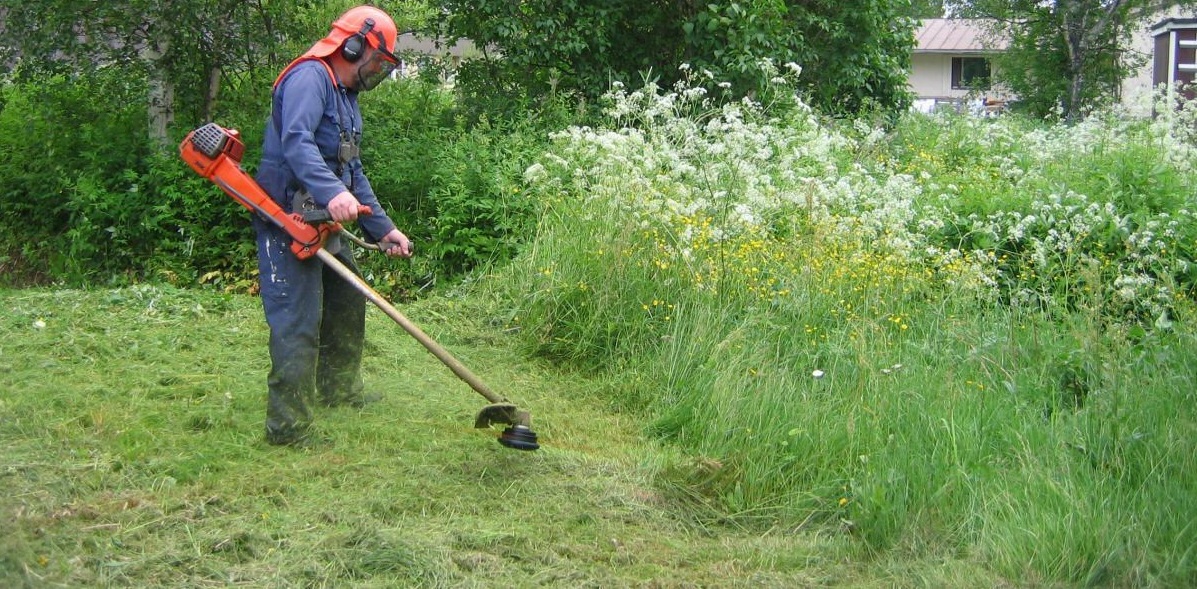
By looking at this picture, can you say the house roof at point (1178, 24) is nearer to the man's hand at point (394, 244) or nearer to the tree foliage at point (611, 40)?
the tree foliage at point (611, 40)

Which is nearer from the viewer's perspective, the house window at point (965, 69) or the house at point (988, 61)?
the house at point (988, 61)

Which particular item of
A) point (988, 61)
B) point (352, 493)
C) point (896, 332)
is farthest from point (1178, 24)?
point (352, 493)

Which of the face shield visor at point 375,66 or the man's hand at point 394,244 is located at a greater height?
the face shield visor at point 375,66

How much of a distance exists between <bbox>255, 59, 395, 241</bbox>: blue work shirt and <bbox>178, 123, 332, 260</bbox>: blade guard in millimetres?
97

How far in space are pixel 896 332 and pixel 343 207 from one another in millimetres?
2992

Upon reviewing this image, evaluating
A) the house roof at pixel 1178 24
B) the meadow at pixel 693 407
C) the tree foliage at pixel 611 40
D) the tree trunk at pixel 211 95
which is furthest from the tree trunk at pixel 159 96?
the house roof at pixel 1178 24

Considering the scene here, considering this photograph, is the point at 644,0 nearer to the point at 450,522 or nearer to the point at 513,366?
the point at 513,366

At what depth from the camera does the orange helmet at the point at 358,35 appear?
16.8 feet

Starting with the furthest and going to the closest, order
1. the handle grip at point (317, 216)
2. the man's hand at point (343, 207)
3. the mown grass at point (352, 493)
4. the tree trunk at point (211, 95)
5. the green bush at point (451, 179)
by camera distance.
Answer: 1. the tree trunk at point (211, 95)
2. the green bush at point (451, 179)
3. the handle grip at point (317, 216)
4. the man's hand at point (343, 207)
5. the mown grass at point (352, 493)

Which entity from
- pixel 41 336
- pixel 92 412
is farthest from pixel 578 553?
pixel 41 336

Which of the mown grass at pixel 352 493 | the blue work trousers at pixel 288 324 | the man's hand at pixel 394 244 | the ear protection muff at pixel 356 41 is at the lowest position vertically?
the mown grass at pixel 352 493

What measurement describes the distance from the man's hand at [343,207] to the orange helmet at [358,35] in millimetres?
701

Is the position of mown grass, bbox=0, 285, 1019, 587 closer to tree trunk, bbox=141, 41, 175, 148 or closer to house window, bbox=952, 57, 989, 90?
tree trunk, bbox=141, 41, 175, 148

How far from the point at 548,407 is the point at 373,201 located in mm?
1481
